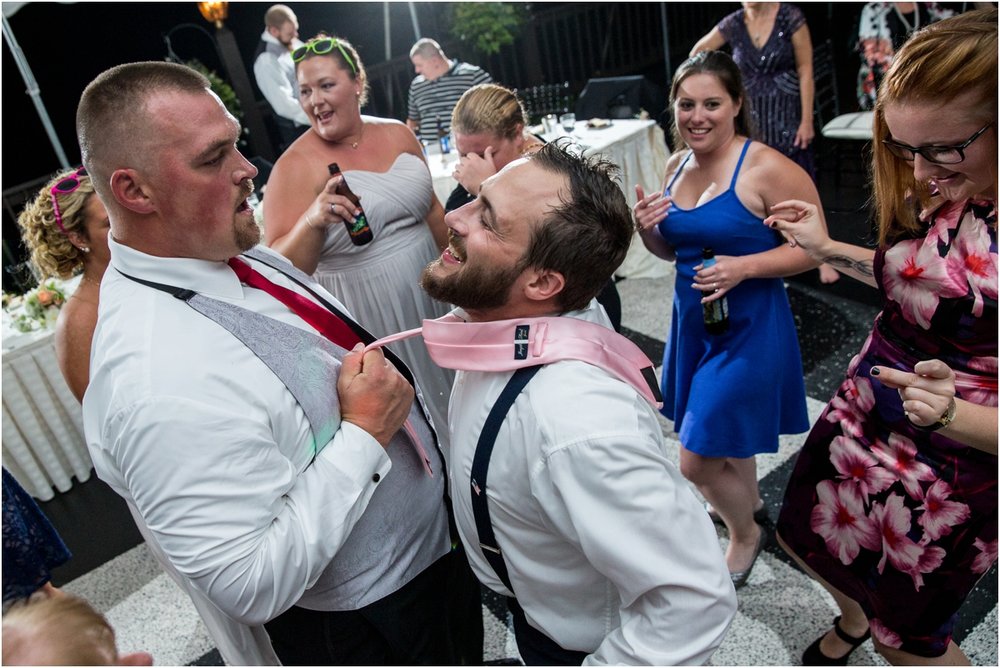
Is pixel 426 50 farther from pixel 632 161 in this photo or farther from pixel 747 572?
pixel 747 572

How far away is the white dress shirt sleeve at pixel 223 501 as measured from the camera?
987 mm

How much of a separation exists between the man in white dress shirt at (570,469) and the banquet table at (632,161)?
309cm

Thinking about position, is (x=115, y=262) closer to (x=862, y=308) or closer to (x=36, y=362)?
(x=36, y=362)

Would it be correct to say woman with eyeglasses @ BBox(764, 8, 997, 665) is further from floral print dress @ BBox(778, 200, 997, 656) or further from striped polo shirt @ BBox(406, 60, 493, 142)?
striped polo shirt @ BBox(406, 60, 493, 142)

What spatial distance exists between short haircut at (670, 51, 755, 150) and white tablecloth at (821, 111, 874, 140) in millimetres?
A: 2683

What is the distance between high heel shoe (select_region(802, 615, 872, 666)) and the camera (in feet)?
5.75

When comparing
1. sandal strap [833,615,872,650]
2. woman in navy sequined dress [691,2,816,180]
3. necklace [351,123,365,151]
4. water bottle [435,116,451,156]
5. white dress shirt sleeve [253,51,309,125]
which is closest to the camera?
sandal strap [833,615,872,650]

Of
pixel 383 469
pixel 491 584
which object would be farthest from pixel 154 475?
pixel 491 584

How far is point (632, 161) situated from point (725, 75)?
2428mm

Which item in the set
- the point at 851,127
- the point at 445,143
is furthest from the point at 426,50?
the point at 851,127

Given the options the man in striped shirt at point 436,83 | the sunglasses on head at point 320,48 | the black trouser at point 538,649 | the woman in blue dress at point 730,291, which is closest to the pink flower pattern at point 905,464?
the woman in blue dress at point 730,291

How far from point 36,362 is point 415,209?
2017mm

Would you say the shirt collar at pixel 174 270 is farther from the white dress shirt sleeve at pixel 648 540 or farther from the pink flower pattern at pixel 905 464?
the pink flower pattern at pixel 905 464

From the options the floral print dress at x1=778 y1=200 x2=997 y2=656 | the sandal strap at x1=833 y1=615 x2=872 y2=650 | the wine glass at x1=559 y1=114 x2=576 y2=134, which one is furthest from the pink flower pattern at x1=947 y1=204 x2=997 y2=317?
the wine glass at x1=559 y1=114 x2=576 y2=134
